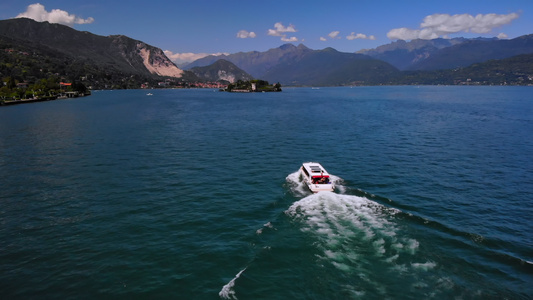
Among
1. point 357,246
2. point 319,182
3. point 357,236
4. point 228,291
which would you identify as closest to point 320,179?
point 319,182

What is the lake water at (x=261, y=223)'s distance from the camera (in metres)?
26.4

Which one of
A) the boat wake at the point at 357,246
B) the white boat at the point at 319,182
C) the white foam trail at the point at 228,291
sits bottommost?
the white foam trail at the point at 228,291

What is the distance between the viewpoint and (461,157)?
2677 inches

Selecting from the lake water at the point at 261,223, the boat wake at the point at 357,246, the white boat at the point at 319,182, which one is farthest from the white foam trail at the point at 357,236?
the white boat at the point at 319,182

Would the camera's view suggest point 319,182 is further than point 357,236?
Yes

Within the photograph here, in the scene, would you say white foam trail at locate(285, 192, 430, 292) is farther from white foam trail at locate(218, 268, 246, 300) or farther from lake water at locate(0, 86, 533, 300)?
white foam trail at locate(218, 268, 246, 300)

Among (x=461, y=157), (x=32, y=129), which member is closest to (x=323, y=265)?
(x=461, y=157)

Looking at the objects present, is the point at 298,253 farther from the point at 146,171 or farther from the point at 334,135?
the point at 334,135

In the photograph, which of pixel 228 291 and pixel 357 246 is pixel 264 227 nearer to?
pixel 357 246

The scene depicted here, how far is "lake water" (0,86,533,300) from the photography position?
2639 cm

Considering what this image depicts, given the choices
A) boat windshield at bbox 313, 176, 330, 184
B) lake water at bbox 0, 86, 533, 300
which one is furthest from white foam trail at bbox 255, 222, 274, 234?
boat windshield at bbox 313, 176, 330, 184

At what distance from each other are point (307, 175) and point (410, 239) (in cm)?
1895

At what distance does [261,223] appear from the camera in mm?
37312

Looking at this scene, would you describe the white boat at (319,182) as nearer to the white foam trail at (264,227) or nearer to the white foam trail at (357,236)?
the white foam trail at (357,236)
